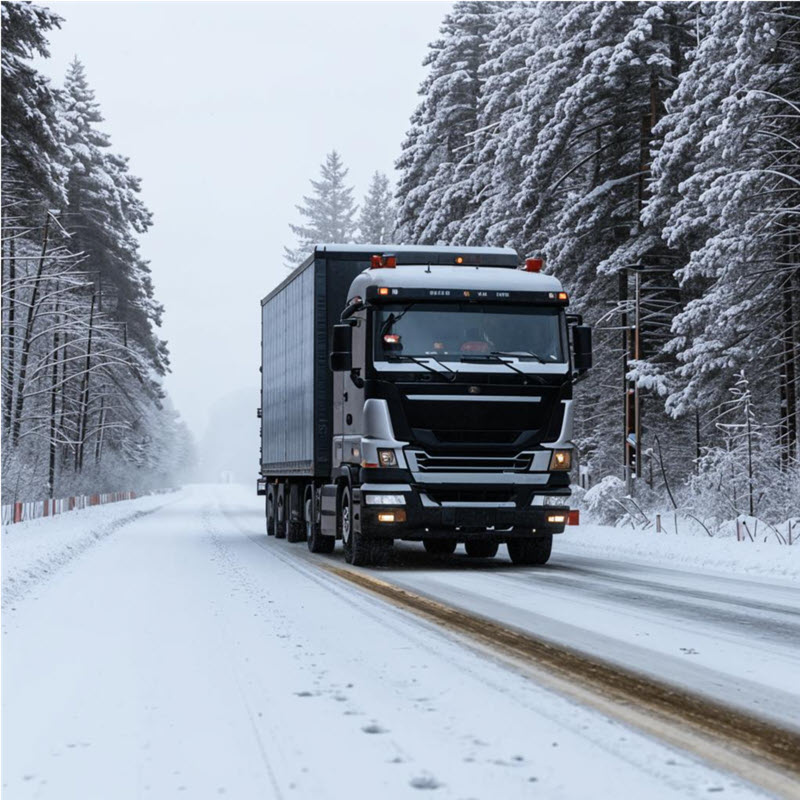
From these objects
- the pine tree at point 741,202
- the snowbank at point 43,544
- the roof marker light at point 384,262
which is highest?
the pine tree at point 741,202

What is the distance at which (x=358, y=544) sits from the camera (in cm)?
1535

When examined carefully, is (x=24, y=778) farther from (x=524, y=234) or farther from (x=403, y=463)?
(x=524, y=234)

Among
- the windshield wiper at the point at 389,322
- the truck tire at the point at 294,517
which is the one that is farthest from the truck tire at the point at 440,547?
the windshield wiper at the point at 389,322

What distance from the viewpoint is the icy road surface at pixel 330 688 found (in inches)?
193

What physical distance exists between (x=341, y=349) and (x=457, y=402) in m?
1.69

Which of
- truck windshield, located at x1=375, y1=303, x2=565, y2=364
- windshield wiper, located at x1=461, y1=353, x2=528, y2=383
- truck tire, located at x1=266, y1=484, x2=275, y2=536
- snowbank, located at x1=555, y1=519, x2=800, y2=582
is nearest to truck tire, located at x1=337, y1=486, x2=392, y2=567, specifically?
truck windshield, located at x1=375, y1=303, x2=565, y2=364

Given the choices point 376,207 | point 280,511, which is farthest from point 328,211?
point 280,511

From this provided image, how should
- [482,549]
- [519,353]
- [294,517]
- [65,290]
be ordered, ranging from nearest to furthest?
[519,353] < [482,549] < [294,517] < [65,290]

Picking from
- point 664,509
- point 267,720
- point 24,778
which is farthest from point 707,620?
point 664,509

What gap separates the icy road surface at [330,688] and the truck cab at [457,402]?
3.64ft

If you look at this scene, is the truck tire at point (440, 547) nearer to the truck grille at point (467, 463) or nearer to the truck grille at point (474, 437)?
the truck grille at point (467, 463)

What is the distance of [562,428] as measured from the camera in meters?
14.8

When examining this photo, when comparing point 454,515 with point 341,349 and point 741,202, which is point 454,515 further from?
point 741,202

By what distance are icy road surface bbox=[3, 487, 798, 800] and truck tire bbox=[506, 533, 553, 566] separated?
86.1 inches
